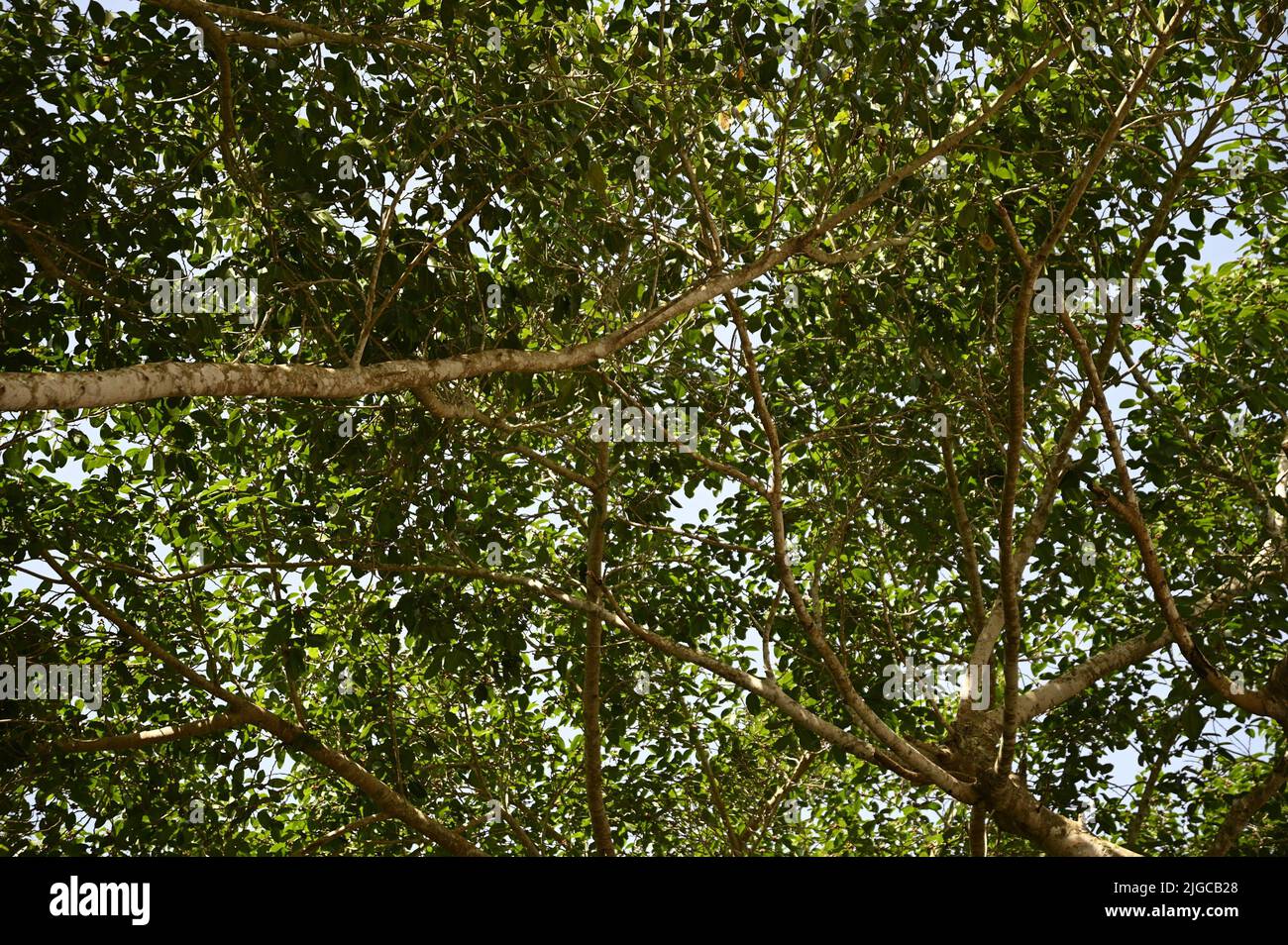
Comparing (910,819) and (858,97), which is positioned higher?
(858,97)

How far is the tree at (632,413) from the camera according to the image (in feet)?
18.1

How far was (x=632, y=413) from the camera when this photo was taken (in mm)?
6980

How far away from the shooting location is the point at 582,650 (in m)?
8.02

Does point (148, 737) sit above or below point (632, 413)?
below

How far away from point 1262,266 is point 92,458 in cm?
788

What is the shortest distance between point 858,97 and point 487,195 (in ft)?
6.44

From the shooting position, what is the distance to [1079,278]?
657 cm

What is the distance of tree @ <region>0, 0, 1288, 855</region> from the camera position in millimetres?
5516
